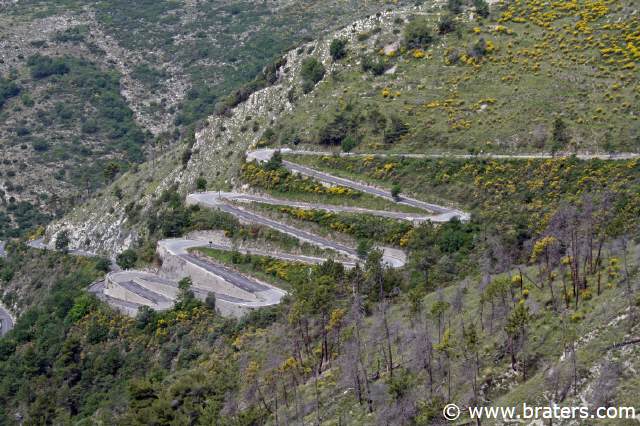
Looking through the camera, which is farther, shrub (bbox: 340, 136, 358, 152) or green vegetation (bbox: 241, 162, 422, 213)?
shrub (bbox: 340, 136, 358, 152)

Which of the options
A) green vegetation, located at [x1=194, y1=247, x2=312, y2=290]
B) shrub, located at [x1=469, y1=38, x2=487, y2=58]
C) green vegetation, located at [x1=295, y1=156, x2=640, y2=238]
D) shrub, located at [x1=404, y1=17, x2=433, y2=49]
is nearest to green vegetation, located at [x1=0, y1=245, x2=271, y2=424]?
green vegetation, located at [x1=194, y1=247, x2=312, y2=290]

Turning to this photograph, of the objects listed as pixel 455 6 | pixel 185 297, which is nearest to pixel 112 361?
pixel 185 297

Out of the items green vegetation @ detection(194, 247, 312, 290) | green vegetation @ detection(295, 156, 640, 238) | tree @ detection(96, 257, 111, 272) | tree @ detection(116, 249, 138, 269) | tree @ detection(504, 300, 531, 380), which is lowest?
tree @ detection(96, 257, 111, 272)

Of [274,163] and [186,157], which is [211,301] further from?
[186,157]

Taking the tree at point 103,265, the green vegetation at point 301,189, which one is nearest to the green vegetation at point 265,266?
the green vegetation at point 301,189

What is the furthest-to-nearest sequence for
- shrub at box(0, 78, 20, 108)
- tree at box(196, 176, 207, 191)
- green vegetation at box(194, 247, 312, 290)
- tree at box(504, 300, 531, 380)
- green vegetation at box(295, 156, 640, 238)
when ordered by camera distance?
shrub at box(0, 78, 20, 108), tree at box(196, 176, 207, 191), green vegetation at box(194, 247, 312, 290), green vegetation at box(295, 156, 640, 238), tree at box(504, 300, 531, 380)

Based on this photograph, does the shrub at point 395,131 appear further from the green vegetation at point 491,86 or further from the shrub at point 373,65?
the shrub at point 373,65

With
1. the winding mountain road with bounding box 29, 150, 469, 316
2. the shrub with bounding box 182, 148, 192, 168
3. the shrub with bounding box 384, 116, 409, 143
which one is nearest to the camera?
the winding mountain road with bounding box 29, 150, 469, 316

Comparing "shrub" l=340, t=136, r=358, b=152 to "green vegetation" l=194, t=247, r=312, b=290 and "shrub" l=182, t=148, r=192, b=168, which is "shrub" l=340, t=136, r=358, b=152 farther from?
"shrub" l=182, t=148, r=192, b=168

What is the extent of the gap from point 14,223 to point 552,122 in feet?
277

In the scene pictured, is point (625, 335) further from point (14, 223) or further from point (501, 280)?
point (14, 223)

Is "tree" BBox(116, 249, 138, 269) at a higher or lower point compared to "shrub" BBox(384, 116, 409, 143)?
lower

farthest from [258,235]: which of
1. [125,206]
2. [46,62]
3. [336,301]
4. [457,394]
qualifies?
[46,62]

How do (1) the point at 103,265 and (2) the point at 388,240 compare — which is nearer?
(2) the point at 388,240
